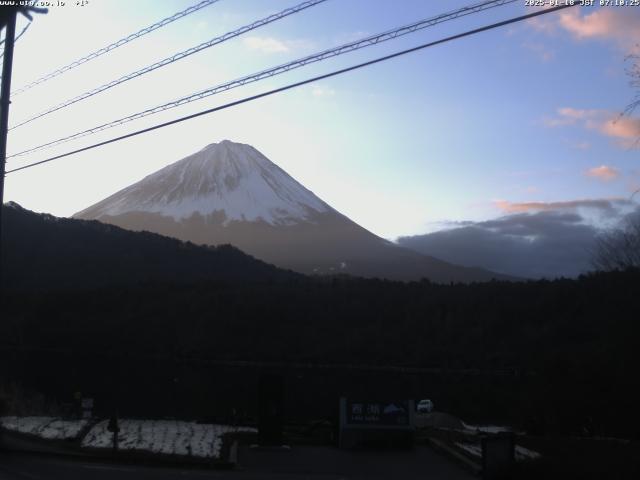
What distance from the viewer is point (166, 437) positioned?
798 inches

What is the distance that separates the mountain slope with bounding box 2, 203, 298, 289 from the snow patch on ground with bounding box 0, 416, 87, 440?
4012 inches

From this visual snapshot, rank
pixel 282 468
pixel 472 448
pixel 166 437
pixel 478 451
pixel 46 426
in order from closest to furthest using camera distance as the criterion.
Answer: pixel 282 468, pixel 478 451, pixel 472 448, pixel 166 437, pixel 46 426

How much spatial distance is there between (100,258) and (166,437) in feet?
423

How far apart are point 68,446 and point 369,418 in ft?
21.1

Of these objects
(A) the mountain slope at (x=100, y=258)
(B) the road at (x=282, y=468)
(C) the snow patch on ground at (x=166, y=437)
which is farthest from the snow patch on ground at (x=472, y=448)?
(A) the mountain slope at (x=100, y=258)

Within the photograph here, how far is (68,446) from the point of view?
18.8 m

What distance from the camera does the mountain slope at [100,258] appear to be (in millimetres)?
131750

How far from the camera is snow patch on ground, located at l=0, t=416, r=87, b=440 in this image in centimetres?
2042

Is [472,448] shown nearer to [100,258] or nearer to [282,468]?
[282,468]

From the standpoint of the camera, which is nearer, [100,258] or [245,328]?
[245,328]

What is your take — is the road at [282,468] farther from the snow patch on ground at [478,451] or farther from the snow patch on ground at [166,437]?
the snow patch on ground at [166,437]

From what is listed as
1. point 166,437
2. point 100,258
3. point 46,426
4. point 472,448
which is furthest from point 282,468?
point 100,258

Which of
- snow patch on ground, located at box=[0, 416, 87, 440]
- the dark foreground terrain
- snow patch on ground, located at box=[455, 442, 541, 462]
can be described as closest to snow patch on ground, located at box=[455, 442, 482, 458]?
snow patch on ground, located at box=[455, 442, 541, 462]

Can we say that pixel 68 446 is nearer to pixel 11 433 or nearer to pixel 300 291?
pixel 11 433
